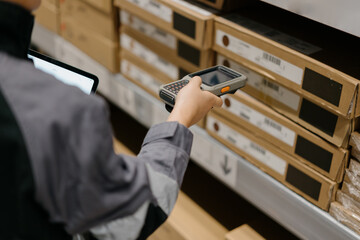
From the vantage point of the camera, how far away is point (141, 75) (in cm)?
166

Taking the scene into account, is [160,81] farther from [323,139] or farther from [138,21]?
[323,139]

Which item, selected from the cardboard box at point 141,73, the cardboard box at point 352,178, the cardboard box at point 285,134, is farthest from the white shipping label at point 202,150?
the cardboard box at point 352,178

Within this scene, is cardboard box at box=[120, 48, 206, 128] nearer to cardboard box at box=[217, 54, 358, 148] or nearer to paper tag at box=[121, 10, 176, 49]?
paper tag at box=[121, 10, 176, 49]

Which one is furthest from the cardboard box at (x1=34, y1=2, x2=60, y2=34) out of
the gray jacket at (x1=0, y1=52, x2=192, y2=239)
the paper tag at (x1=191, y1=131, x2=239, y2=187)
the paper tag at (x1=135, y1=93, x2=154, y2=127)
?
the gray jacket at (x1=0, y1=52, x2=192, y2=239)

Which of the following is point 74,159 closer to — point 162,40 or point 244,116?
Answer: point 244,116

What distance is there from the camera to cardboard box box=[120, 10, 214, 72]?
1.37 m

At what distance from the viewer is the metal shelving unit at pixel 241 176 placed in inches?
45.9

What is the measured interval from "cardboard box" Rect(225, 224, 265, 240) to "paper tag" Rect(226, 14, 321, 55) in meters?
0.55

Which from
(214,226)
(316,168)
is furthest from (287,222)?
(214,226)

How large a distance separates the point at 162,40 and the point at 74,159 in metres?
0.98

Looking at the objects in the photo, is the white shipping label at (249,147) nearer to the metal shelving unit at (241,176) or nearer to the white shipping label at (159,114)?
the metal shelving unit at (241,176)

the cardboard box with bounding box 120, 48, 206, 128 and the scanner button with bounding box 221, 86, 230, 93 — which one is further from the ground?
the scanner button with bounding box 221, 86, 230, 93

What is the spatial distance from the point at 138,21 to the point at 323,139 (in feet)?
2.45

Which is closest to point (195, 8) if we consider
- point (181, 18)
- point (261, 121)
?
point (181, 18)
